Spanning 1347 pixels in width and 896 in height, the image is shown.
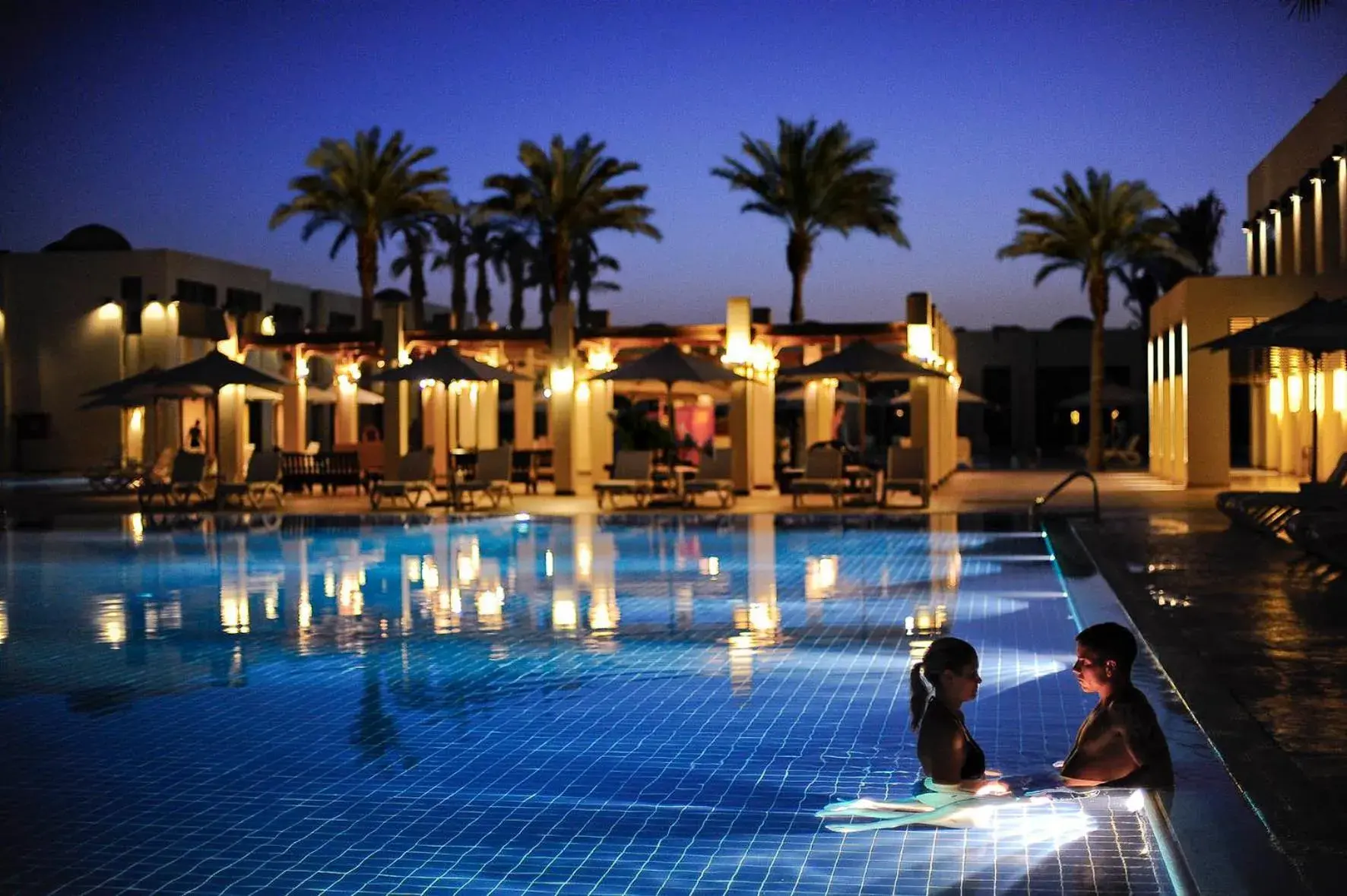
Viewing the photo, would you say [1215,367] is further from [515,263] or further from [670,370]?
[515,263]

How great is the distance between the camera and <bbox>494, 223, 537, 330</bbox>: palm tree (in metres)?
50.7

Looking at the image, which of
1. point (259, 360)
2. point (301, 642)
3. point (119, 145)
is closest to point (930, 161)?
point (259, 360)

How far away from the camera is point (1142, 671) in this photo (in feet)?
27.2

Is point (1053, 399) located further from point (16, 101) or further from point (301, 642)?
point (301, 642)

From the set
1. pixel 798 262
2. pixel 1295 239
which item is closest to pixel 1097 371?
pixel 798 262

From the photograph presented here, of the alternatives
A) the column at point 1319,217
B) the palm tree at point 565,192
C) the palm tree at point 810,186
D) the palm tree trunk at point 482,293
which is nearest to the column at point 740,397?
the column at point 1319,217

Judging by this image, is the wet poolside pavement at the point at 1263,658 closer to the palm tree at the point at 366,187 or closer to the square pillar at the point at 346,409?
the square pillar at the point at 346,409

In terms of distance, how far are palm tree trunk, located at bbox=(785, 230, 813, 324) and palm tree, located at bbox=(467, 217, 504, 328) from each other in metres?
14.1

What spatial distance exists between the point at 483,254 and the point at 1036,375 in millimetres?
22964

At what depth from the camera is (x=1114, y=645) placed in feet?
18.7

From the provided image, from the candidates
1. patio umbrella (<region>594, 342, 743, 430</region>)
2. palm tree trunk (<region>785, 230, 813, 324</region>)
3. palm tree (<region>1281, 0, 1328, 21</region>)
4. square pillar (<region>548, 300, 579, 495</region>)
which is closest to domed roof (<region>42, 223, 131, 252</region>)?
palm tree trunk (<region>785, 230, 813, 324</region>)

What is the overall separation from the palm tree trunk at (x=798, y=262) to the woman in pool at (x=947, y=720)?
1276 inches

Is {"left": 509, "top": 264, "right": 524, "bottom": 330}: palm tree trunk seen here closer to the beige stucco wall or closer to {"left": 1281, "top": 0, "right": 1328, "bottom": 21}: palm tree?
the beige stucco wall

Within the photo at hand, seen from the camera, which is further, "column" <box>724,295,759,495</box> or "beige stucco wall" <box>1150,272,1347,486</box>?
"column" <box>724,295,759,495</box>
